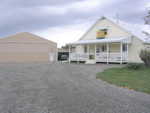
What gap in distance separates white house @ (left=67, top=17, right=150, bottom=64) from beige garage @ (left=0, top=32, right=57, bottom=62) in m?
9.18

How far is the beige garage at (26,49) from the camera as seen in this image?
1134 inches

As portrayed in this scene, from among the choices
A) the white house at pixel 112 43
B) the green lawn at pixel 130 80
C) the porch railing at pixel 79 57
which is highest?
the white house at pixel 112 43

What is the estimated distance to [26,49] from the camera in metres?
29.2

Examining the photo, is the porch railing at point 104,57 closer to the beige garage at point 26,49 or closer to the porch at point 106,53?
the porch at point 106,53

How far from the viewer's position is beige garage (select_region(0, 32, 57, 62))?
2880 centimetres

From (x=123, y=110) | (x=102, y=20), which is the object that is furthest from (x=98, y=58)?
(x=123, y=110)

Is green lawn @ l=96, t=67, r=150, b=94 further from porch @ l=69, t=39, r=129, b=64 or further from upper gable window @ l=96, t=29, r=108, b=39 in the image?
upper gable window @ l=96, t=29, r=108, b=39

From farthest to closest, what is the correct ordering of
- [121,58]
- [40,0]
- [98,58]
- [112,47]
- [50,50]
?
1. [50,50]
2. [112,47]
3. [98,58]
4. [121,58]
5. [40,0]

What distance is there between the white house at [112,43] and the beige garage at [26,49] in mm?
9179

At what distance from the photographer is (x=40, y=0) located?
1301 centimetres

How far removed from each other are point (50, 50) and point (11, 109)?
26.4m

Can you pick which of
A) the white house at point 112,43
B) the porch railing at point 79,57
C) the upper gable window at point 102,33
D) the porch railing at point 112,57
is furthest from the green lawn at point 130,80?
the upper gable window at point 102,33

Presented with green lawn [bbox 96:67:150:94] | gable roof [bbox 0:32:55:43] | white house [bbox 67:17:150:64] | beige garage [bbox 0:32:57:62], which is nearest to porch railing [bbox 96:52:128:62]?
white house [bbox 67:17:150:64]

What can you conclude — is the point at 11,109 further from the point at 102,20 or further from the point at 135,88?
the point at 102,20
